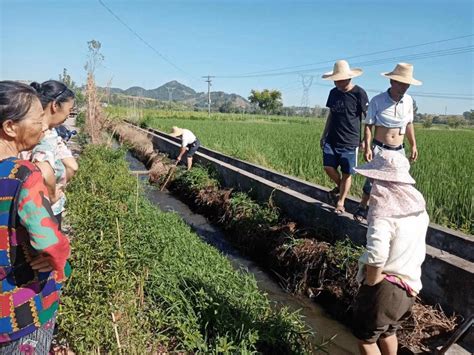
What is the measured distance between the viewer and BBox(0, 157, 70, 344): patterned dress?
4.35 feet

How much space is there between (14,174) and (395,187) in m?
1.75

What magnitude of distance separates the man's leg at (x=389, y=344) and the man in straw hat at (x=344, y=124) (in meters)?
2.21

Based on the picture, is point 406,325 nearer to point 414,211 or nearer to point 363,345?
point 363,345

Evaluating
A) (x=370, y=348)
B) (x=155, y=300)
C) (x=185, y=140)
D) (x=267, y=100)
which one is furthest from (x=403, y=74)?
(x=267, y=100)

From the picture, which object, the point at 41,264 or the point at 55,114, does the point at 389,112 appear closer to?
the point at 55,114

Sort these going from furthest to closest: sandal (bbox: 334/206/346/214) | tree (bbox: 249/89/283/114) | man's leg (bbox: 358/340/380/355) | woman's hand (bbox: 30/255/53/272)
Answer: tree (bbox: 249/89/283/114) < sandal (bbox: 334/206/346/214) < man's leg (bbox: 358/340/380/355) < woman's hand (bbox: 30/255/53/272)

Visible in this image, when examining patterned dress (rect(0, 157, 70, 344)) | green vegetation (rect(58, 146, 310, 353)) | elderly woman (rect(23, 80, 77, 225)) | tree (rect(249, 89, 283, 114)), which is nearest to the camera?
patterned dress (rect(0, 157, 70, 344))

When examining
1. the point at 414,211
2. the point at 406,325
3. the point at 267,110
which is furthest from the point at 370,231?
the point at 267,110

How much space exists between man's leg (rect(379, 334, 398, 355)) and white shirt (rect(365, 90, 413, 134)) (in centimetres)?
227

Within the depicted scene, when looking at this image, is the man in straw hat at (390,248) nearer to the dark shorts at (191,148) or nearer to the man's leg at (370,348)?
the man's leg at (370,348)

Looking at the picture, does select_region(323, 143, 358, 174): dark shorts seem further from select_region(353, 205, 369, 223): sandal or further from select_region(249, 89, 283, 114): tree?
select_region(249, 89, 283, 114): tree

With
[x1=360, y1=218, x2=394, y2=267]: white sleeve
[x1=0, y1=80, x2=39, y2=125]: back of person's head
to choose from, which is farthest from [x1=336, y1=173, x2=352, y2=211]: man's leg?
[x1=0, y1=80, x2=39, y2=125]: back of person's head

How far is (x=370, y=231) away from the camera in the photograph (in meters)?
1.96

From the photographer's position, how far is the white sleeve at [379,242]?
75.2 inches
